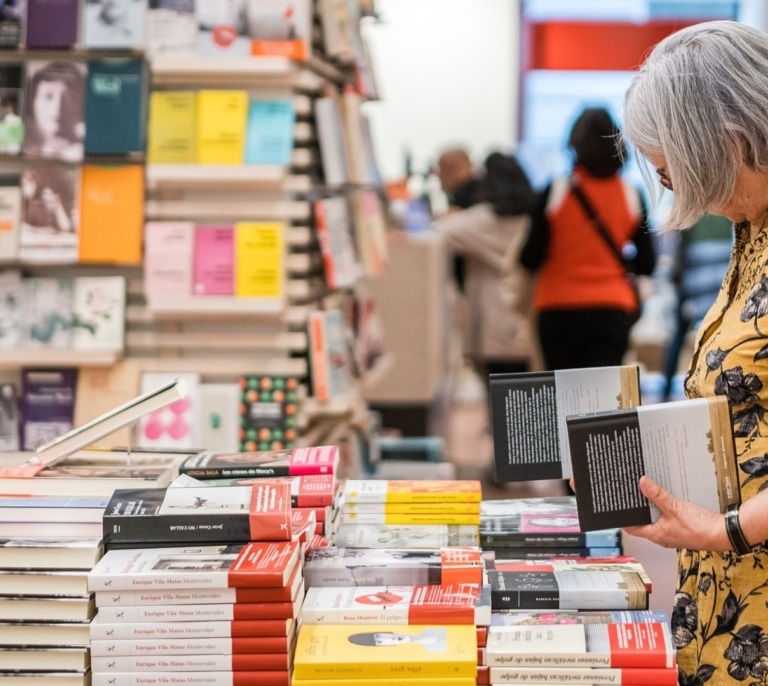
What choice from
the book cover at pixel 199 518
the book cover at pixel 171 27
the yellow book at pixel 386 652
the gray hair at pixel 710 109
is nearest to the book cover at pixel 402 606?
the yellow book at pixel 386 652

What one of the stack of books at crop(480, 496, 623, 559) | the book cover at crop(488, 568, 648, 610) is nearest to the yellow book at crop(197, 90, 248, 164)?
the stack of books at crop(480, 496, 623, 559)

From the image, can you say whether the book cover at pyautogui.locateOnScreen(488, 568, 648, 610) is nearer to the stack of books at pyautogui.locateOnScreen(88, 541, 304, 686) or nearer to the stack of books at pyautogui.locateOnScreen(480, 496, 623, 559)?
the stack of books at pyautogui.locateOnScreen(480, 496, 623, 559)

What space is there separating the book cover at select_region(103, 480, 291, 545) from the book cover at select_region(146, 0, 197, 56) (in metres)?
2.06

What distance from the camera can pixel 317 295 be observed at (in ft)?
11.6

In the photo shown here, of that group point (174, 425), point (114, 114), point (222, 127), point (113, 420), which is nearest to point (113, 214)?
point (114, 114)

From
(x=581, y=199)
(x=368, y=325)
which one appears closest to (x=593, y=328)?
(x=581, y=199)

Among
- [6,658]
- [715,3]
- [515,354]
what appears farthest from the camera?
[715,3]

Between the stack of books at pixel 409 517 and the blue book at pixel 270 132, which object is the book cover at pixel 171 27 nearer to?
the blue book at pixel 270 132

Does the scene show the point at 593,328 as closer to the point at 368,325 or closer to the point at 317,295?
the point at 368,325

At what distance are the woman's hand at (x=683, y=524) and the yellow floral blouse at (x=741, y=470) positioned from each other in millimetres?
110

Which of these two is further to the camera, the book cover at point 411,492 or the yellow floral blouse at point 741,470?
the book cover at point 411,492

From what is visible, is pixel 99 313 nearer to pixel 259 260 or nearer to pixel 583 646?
pixel 259 260

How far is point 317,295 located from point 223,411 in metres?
0.53

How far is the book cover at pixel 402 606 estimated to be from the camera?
1.43m
